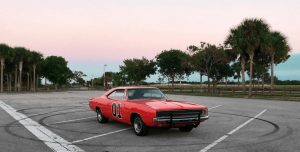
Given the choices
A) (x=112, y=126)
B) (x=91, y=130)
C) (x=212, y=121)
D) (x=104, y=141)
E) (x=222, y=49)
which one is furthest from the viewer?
(x=222, y=49)

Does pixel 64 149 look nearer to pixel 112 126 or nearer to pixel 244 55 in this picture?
pixel 112 126

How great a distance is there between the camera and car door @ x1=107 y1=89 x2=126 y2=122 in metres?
11.4

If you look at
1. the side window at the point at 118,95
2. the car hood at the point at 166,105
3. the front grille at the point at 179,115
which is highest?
the side window at the point at 118,95

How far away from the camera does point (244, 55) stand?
138 ft

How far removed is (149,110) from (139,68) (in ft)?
243

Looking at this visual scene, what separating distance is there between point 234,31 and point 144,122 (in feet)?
107

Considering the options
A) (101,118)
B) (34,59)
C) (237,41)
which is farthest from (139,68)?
(101,118)

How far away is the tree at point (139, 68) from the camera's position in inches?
3319

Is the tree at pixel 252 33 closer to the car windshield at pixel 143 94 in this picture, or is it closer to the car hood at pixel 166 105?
the car windshield at pixel 143 94

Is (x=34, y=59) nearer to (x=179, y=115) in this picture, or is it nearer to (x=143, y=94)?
(x=143, y=94)

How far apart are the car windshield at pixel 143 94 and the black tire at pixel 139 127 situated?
951mm

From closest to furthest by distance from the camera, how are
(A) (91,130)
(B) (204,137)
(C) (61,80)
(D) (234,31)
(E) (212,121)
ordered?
(B) (204,137), (A) (91,130), (E) (212,121), (D) (234,31), (C) (61,80)

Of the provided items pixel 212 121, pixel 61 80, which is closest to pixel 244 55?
pixel 212 121

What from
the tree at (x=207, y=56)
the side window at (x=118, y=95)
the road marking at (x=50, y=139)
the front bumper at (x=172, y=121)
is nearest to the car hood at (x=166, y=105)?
the front bumper at (x=172, y=121)
